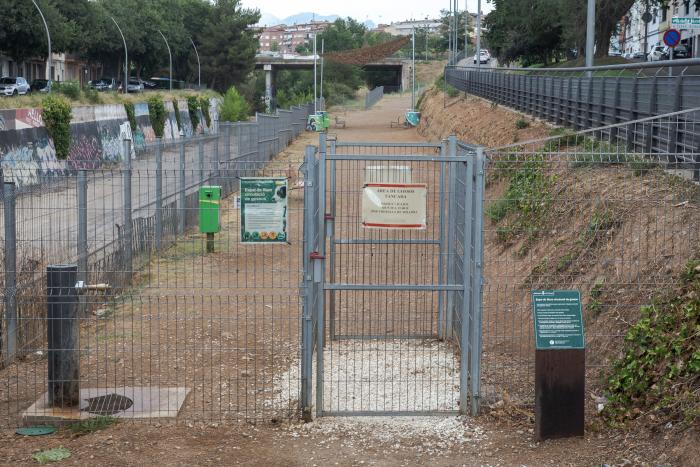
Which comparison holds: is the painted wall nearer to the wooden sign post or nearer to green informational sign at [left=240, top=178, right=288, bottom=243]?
green informational sign at [left=240, top=178, right=288, bottom=243]

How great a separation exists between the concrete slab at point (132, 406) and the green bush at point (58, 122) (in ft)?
87.8

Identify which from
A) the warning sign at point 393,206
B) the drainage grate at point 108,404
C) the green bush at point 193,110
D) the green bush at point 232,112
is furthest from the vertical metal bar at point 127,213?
the green bush at point 193,110

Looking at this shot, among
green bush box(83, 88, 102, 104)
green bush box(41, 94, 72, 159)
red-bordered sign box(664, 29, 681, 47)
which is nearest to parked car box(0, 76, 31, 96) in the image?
green bush box(83, 88, 102, 104)

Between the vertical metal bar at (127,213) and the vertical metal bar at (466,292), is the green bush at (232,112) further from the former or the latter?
the vertical metal bar at (466,292)

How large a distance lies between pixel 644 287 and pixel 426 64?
12179cm

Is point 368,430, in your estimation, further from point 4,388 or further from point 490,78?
point 490,78

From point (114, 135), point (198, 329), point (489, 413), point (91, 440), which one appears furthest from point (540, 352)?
point (114, 135)

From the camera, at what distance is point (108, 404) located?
25.9 feet

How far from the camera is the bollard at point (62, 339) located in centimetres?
771

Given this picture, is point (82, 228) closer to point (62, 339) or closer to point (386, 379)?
point (62, 339)

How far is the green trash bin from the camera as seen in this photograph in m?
11.3

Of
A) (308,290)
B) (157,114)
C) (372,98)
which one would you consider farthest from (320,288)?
(372,98)

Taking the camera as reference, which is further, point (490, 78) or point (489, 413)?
point (490, 78)

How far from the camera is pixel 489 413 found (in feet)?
25.4
